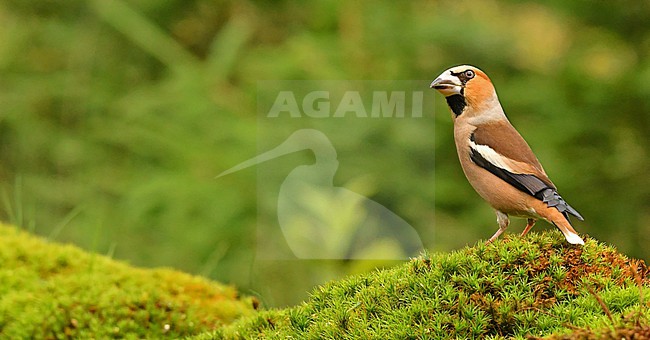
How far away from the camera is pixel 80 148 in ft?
31.2

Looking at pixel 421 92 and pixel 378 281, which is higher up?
pixel 421 92

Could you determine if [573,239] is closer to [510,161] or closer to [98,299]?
[510,161]

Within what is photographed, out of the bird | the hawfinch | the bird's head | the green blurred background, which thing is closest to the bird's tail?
the hawfinch

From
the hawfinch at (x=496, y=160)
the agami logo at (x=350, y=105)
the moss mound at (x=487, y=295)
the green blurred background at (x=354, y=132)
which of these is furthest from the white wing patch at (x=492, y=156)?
the agami logo at (x=350, y=105)

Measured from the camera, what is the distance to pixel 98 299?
14.6ft

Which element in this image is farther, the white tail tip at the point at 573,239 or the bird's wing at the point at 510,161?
the bird's wing at the point at 510,161

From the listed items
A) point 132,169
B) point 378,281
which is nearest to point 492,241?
point 378,281

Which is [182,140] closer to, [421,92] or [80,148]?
[80,148]

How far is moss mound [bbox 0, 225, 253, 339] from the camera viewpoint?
170 inches

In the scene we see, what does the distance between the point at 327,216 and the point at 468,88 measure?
3156 mm

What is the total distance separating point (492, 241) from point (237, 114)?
5288 millimetres

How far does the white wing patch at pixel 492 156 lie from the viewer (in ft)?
12.3

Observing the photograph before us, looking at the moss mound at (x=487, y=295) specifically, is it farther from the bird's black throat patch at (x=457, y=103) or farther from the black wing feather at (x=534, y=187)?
the bird's black throat patch at (x=457, y=103)

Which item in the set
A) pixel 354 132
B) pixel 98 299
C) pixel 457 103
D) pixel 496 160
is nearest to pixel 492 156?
pixel 496 160
